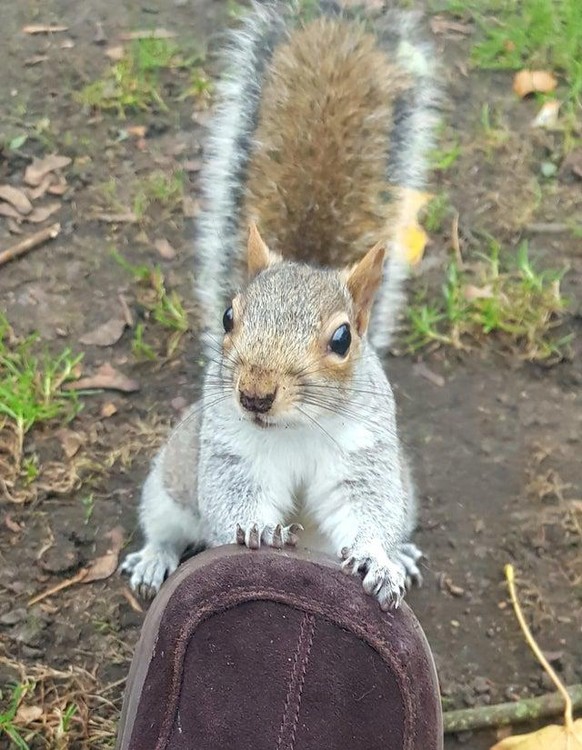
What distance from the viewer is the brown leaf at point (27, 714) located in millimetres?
1470

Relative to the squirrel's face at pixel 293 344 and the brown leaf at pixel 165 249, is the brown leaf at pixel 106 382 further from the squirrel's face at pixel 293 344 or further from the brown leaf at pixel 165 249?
the squirrel's face at pixel 293 344

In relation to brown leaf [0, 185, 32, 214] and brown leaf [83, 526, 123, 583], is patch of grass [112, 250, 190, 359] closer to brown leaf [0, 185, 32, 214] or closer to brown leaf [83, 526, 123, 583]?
brown leaf [0, 185, 32, 214]

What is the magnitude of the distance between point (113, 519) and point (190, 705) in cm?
53

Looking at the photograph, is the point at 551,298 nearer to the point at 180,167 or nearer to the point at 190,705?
the point at 180,167

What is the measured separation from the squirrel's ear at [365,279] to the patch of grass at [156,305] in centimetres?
75

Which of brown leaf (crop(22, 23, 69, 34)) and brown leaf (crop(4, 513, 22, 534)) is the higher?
brown leaf (crop(22, 23, 69, 34))

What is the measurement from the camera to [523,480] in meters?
1.79

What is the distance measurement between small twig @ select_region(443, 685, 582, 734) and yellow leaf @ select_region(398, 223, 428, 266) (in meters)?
0.93

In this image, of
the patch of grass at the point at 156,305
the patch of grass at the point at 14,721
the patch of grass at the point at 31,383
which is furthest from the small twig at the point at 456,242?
the patch of grass at the point at 14,721

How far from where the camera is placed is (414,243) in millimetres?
2076

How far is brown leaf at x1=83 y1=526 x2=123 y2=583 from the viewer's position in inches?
64.9

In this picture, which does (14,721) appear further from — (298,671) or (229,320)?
(229,320)

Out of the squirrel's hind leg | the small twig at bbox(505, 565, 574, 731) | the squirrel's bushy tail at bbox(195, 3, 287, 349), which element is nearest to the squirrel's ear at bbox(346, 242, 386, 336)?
the squirrel's bushy tail at bbox(195, 3, 287, 349)

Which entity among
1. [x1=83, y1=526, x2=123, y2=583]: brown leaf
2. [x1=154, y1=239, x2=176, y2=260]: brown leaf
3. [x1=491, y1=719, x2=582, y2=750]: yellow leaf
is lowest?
[x1=83, y1=526, x2=123, y2=583]: brown leaf
